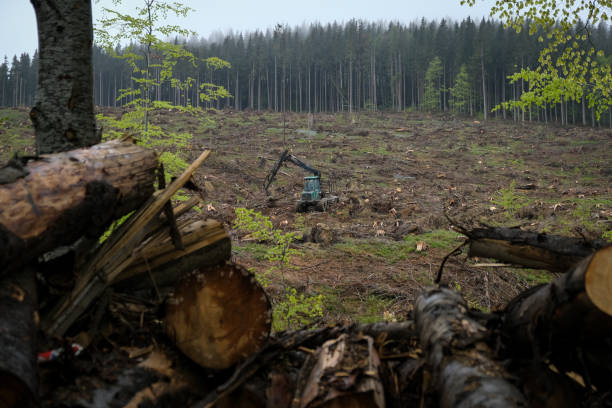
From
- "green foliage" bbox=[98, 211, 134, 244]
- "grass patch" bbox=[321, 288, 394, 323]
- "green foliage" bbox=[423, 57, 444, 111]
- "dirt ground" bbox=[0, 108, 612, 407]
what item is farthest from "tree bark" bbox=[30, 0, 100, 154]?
"green foliage" bbox=[423, 57, 444, 111]

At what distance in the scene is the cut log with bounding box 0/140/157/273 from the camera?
6.37ft

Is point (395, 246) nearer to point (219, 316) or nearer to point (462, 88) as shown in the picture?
point (219, 316)

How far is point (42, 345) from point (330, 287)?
5.27 m

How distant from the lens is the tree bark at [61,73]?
3.62 metres

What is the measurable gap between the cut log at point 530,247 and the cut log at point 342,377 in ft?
4.38

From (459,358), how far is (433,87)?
214 feet

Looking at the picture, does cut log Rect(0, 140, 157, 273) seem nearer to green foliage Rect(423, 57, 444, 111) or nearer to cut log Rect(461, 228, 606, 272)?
cut log Rect(461, 228, 606, 272)

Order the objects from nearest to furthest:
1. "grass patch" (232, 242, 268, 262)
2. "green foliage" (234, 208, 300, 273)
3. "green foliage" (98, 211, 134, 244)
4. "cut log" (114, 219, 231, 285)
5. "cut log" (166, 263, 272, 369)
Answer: "cut log" (166, 263, 272, 369)
"cut log" (114, 219, 231, 285)
"green foliage" (98, 211, 134, 244)
"green foliage" (234, 208, 300, 273)
"grass patch" (232, 242, 268, 262)

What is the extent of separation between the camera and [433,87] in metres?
60.1

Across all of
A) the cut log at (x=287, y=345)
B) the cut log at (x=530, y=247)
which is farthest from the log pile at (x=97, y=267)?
the cut log at (x=530, y=247)

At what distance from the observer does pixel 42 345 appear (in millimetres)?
2203

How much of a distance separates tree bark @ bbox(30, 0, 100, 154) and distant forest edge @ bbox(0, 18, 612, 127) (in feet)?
190

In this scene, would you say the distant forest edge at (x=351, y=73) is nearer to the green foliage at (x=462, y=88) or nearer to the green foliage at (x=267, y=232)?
the green foliage at (x=462, y=88)

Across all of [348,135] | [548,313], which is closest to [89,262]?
[548,313]
